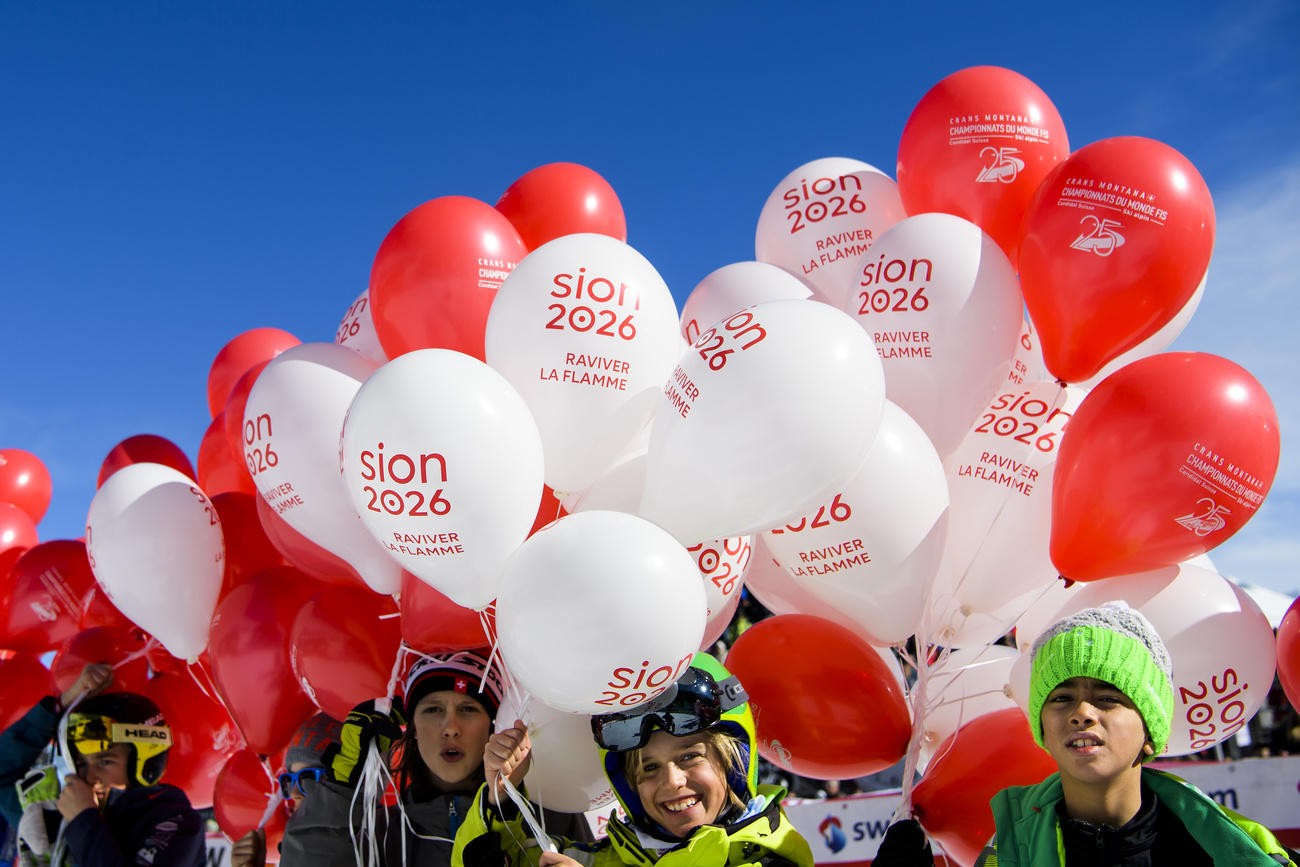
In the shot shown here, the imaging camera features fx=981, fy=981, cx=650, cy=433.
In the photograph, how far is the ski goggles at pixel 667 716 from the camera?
8.83 feet

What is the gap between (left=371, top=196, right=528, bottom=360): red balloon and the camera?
10.9 ft

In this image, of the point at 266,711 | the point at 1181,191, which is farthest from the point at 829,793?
the point at 1181,191

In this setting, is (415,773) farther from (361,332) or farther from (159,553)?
(361,332)

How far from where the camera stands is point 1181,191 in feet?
10.4

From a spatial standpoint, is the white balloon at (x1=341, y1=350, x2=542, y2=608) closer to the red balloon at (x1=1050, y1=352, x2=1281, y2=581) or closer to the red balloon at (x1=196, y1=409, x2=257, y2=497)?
the red balloon at (x1=1050, y1=352, x2=1281, y2=581)

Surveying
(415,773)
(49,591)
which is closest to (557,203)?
(415,773)

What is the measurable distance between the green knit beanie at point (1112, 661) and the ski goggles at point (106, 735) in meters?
3.84

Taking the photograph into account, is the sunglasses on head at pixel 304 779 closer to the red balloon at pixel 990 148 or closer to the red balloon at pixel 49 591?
the red balloon at pixel 49 591

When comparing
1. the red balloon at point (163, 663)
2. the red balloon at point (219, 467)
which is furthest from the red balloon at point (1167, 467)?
the red balloon at point (163, 663)

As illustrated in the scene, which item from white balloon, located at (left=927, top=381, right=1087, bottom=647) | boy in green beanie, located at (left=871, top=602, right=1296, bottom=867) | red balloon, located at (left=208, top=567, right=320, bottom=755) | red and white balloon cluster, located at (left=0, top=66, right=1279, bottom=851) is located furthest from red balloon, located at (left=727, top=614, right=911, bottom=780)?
red balloon, located at (left=208, top=567, right=320, bottom=755)

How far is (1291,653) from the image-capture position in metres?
3.22

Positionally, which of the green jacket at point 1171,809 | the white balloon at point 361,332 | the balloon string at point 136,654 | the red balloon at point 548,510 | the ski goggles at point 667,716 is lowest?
the green jacket at point 1171,809

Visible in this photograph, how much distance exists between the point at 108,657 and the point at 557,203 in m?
3.01

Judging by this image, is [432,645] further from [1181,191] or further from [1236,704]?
[1181,191]
